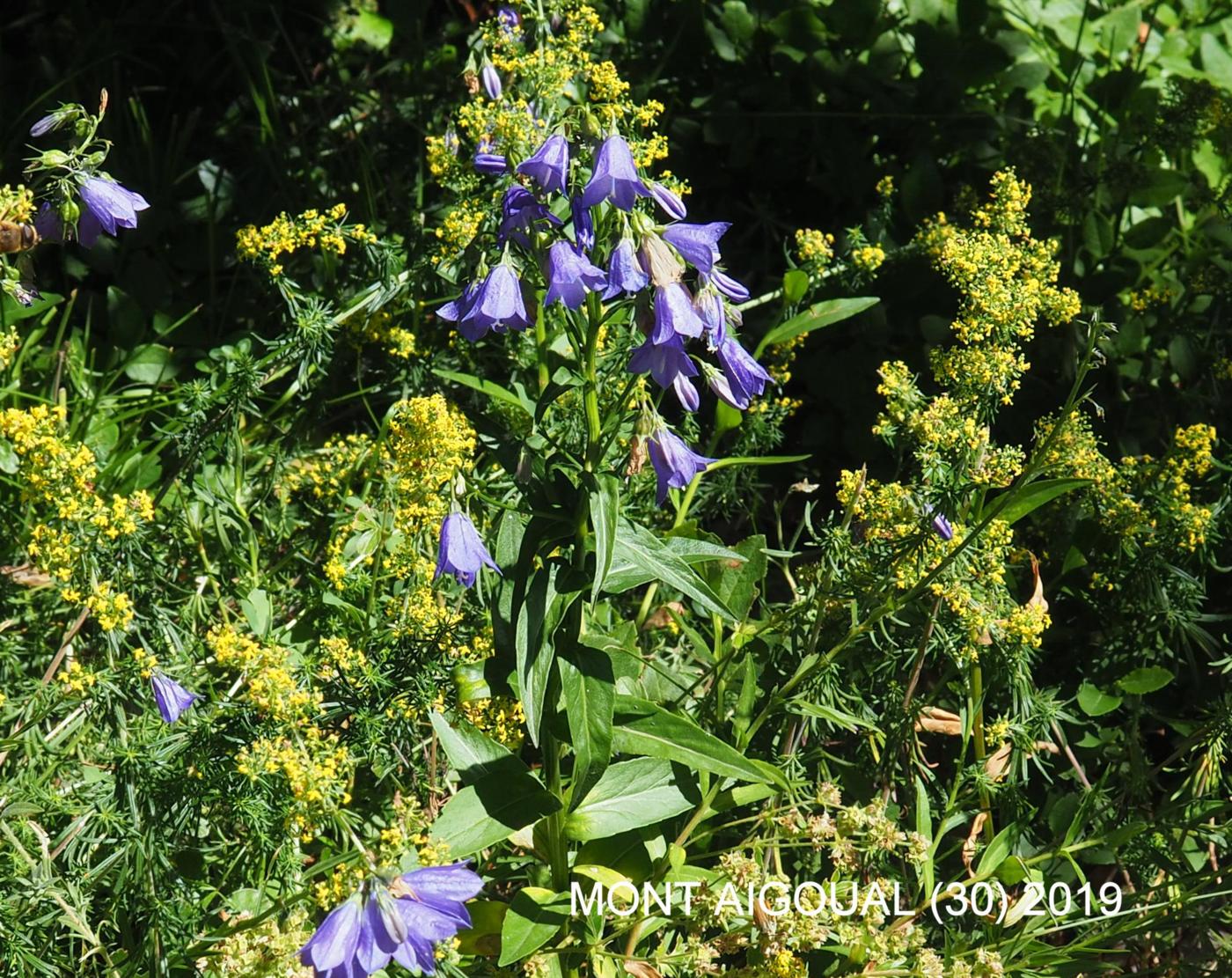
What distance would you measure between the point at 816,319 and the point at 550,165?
127 cm

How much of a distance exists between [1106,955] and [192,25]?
13.2 feet

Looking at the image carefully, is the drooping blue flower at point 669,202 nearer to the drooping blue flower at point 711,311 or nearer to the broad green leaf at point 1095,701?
the drooping blue flower at point 711,311

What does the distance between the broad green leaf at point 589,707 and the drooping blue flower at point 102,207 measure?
1.09 metres

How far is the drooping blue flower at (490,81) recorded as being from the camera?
2.86 m

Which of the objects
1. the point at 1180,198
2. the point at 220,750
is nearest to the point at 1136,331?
the point at 1180,198

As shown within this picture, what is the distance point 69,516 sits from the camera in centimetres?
232

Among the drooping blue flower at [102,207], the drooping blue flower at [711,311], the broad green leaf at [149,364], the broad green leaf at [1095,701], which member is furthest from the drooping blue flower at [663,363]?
the broad green leaf at [149,364]

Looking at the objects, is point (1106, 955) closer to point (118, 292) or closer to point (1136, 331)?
point (1136, 331)

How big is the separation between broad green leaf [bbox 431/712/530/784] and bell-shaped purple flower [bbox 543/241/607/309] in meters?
0.78

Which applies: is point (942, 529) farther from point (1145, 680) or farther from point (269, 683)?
point (269, 683)

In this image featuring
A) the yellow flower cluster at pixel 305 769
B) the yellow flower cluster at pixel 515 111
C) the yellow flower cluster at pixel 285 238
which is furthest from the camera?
the yellow flower cluster at pixel 285 238

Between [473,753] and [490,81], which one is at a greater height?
[490,81]

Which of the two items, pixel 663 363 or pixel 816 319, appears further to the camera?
pixel 816 319

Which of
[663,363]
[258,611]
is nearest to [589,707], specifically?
[663,363]
